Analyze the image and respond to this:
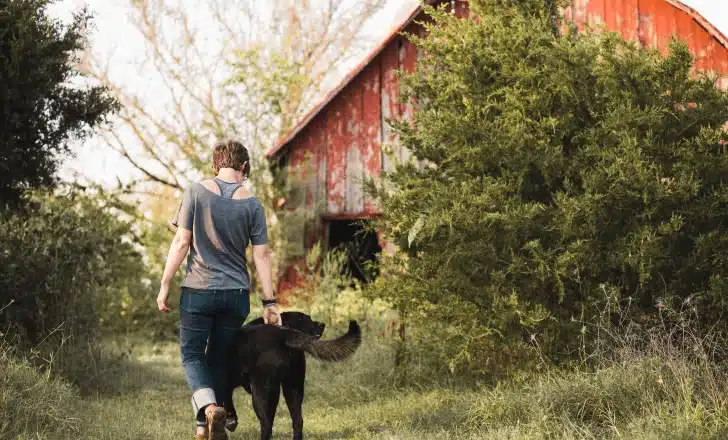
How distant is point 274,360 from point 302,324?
Answer: 644 mm

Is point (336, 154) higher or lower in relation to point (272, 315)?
higher

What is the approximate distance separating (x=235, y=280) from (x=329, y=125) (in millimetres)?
10009

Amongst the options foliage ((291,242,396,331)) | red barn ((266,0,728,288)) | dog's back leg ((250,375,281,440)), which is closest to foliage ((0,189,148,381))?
dog's back leg ((250,375,281,440))

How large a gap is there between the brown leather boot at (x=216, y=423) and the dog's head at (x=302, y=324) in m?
1.16

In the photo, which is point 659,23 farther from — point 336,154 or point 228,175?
point 228,175

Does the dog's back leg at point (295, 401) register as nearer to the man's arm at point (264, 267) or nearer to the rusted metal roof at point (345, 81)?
the man's arm at point (264, 267)

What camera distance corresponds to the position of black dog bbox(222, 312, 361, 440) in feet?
19.3

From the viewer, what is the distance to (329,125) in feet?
50.5

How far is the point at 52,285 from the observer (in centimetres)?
884

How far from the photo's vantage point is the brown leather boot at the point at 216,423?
535 cm

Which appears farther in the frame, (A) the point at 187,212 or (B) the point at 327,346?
(B) the point at 327,346

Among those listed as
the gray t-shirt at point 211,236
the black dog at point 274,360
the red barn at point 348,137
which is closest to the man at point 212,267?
the gray t-shirt at point 211,236

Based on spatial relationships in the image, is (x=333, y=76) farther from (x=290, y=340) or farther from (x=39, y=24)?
(x=290, y=340)

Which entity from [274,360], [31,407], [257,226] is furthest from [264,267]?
[31,407]
